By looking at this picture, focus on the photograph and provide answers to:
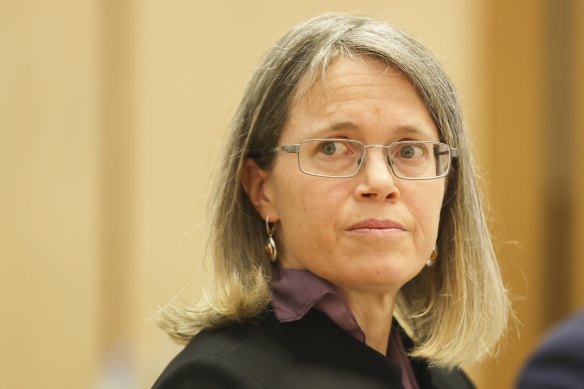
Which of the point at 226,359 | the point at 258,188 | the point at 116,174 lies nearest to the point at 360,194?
the point at 258,188

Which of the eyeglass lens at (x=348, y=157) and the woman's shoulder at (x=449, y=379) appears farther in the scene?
the woman's shoulder at (x=449, y=379)

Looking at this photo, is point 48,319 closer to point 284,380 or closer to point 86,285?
point 86,285

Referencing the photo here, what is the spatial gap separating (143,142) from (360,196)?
2.02 m

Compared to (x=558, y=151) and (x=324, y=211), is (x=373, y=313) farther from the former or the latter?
(x=558, y=151)

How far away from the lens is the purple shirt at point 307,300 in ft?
5.19

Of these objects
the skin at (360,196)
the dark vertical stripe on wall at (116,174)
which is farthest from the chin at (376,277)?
the dark vertical stripe on wall at (116,174)

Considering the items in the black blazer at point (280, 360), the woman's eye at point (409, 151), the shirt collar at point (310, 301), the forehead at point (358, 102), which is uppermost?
the forehead at point (358, 102)

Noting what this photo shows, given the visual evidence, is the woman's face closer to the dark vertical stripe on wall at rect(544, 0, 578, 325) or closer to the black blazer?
the black blazer

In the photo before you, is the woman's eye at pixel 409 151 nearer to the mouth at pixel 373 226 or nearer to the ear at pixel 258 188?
the mouth at pixel 373 226

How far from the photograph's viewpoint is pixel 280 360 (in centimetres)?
152

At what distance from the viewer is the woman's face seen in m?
1.57

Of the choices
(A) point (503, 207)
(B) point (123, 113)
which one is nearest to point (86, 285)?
(B) point (123, 113)

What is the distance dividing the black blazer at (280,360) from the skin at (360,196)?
0.09 meters

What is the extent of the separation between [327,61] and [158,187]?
196cm
